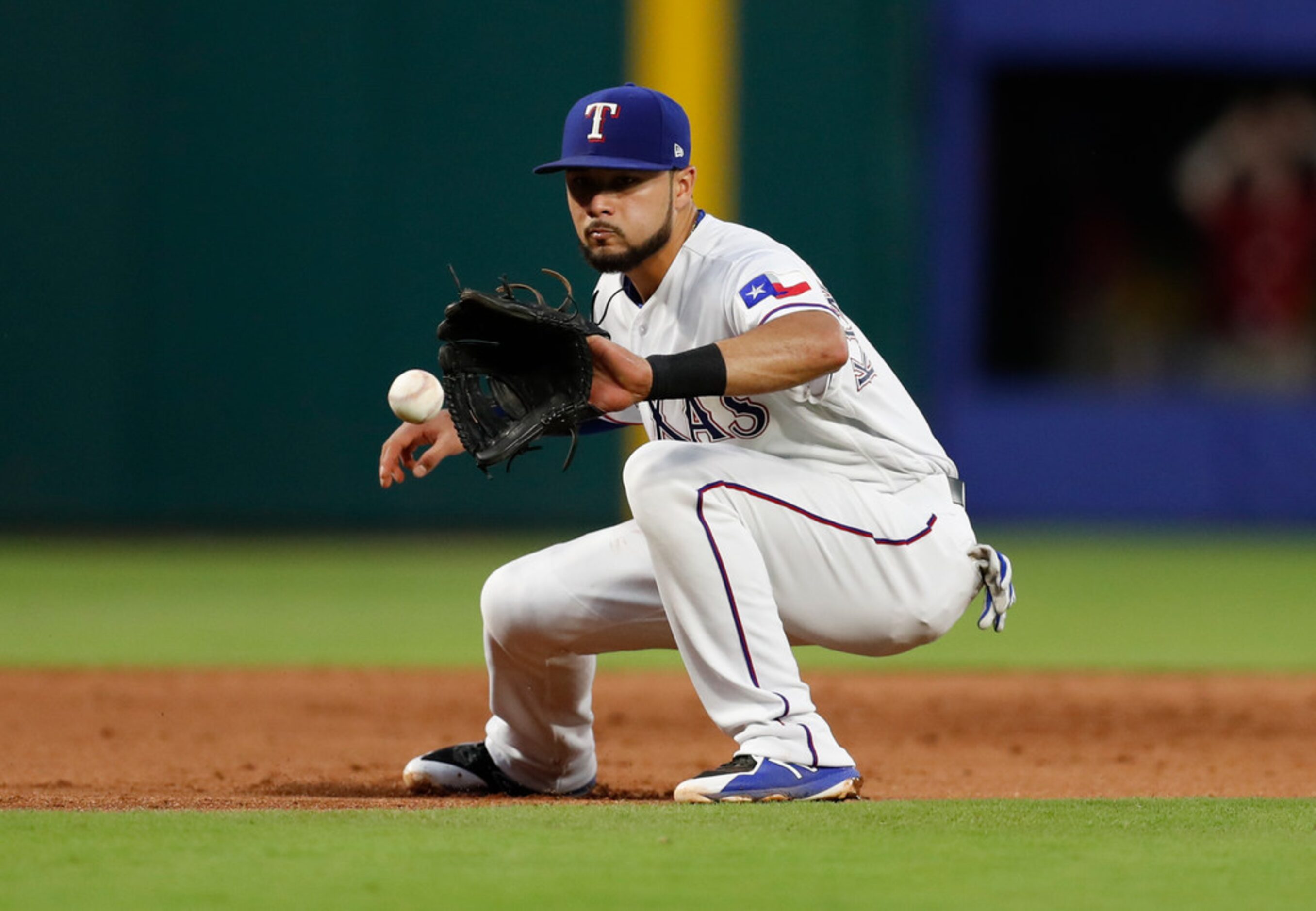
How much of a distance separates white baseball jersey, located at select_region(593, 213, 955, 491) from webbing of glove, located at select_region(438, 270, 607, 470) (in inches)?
9.9

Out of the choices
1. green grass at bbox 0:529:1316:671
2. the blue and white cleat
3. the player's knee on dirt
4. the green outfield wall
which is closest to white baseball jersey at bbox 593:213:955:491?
the player's knee on dirt

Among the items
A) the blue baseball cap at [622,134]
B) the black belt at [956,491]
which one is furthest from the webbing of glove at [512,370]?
the black belt at [956,491]

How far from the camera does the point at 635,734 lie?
5.10 metres

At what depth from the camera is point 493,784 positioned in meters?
3.91

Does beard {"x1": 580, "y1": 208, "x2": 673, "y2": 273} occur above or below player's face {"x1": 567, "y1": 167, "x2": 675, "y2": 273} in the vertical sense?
below

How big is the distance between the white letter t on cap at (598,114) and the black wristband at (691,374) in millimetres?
497

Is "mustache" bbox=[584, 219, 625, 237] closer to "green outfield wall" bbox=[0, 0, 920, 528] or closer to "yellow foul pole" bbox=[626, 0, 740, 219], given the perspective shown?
"green outfield wall" bbox=[0, 0, 920, 528]

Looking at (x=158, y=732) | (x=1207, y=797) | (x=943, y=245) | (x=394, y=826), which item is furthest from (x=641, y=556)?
(x=943, y=245)

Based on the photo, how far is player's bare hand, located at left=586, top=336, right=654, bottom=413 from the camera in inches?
127

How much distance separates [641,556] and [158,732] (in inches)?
76.8

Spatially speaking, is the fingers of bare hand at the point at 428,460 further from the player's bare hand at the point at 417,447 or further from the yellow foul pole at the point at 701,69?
the yellow foul pole at the point at 701,69

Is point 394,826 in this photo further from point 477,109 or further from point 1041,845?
point 477,109

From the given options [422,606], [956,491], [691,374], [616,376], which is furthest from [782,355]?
→ [422,606]

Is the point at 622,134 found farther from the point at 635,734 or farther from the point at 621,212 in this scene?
the point at 635,734
